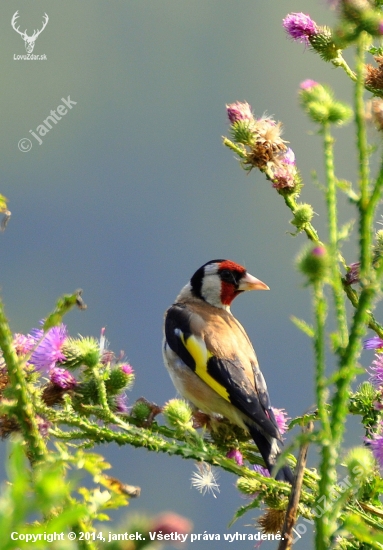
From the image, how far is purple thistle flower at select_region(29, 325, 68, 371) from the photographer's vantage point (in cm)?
158

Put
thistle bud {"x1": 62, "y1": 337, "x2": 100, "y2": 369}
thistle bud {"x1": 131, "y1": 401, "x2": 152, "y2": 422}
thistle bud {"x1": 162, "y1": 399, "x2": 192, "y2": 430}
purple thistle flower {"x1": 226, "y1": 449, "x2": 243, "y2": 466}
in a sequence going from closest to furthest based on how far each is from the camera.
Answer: thistle bud {"x1": 162, "y1": 399, "x2": 192, "y2": 430}
thistle bud {"x1": 62, "y1": 337, "x2": 100, "y2": 369}
thistle bud {"x1": 131, "y1": 401, "x2": 152, "y2": 422}
purple thistle flower {"x1": 226, "y1": 449, "x2": 243, "y2": 466}

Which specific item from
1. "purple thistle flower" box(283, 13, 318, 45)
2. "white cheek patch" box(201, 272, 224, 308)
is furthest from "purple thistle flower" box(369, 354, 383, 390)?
"white cheek patch" box(201, 272, 224, 308)

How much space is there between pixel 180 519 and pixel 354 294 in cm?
135

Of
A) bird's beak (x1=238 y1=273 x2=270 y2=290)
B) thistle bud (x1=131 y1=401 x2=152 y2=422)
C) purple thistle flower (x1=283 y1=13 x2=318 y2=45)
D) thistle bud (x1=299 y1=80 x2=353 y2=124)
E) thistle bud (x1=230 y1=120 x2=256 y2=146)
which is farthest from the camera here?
bird's beak (x1=238 y1=273 x2=270 y2=290)

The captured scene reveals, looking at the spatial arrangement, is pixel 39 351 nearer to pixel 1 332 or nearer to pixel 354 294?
pixel 354 294

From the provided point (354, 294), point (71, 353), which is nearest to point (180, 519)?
point (71, 353)

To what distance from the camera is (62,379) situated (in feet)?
5.26

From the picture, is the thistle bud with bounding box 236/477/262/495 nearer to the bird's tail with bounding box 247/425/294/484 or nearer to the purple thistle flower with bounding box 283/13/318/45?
the bird's tail with bounding box 247/425/294/484

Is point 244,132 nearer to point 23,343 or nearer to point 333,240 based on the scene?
point 23,343

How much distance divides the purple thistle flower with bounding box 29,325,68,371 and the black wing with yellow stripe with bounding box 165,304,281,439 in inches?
30.3

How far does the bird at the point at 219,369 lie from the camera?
222 centimetres

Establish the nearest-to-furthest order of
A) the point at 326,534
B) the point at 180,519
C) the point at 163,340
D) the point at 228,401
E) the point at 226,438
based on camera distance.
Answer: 1. the point at 180,519
2. the point at 326,534
3. the point at 226,438
4. the point at 228,401
5. the point at 163,340

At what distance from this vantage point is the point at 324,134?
84 centimetres

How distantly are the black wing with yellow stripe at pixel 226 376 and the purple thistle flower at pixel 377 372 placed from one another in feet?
1.94
